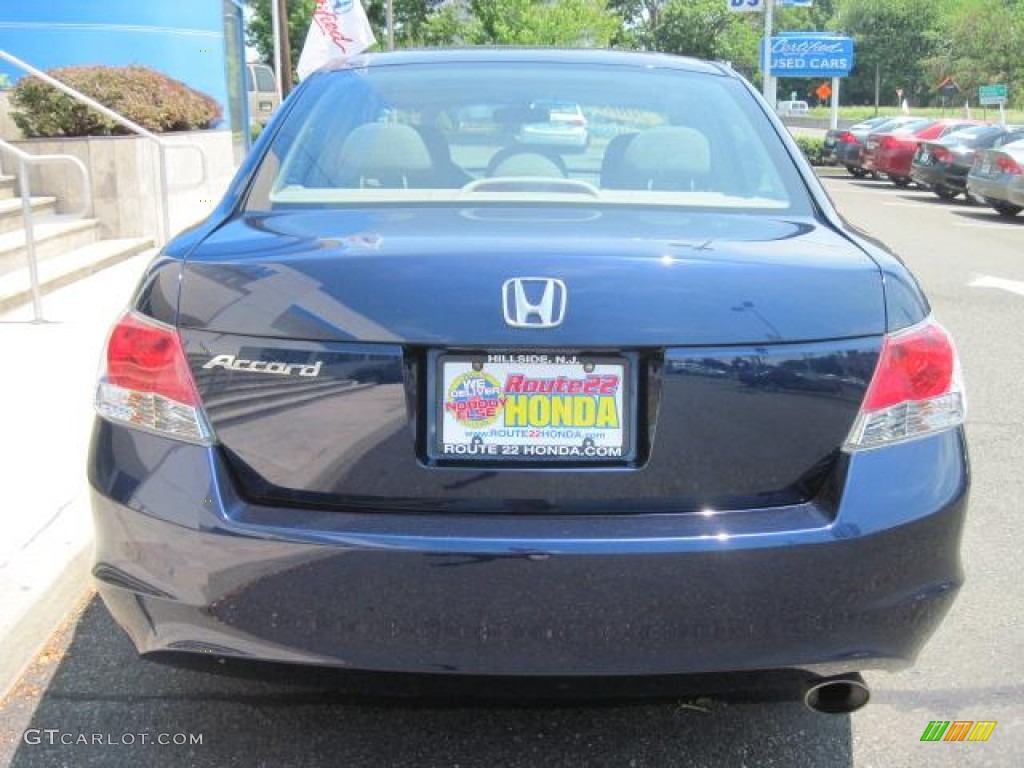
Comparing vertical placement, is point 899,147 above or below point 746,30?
below

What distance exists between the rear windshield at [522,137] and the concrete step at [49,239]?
6.12m

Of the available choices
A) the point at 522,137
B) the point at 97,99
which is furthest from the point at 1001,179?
the point at 522,137

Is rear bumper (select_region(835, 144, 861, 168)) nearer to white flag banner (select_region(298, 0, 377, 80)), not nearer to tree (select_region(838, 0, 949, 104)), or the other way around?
white flag banner (select_region(298, 0, 377, 80))

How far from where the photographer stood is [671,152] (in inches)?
127

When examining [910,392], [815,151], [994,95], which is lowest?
[815,151]

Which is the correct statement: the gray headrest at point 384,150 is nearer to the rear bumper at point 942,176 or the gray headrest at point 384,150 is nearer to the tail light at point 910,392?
the tail light at point 910,392

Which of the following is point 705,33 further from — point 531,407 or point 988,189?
point 531,407

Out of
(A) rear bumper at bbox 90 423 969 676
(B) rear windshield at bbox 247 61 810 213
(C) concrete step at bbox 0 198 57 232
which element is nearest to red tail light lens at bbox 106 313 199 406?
(A) rear bumper at bbox 90 423 969 676

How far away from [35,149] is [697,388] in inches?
389

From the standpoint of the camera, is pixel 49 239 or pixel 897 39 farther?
pixel 897 39

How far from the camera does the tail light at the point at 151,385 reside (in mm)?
2295

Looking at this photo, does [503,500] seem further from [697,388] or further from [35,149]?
[35,149]

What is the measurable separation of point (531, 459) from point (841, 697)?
34.8 inches

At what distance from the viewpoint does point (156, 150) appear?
11141mm
